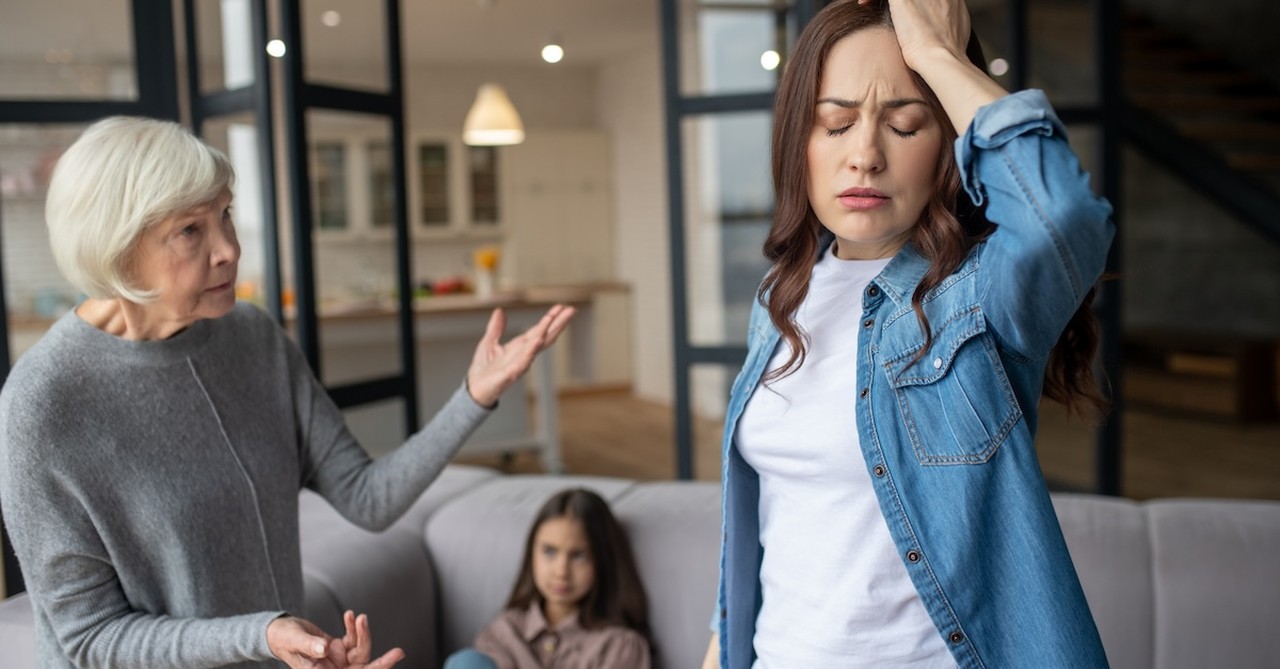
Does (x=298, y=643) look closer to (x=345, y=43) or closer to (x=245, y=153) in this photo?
(x=245, y=153)

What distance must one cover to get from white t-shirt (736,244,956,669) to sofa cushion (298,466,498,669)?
1.03 m

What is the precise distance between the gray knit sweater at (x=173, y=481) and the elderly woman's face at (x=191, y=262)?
99 millimetres

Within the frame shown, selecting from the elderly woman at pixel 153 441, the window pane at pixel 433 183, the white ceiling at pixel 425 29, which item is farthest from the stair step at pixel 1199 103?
the elderly woman at pixel 153 441

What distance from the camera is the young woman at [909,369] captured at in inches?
40.7

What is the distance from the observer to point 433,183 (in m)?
8.78

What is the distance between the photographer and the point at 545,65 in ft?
30.6

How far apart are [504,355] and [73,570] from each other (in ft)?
1.96

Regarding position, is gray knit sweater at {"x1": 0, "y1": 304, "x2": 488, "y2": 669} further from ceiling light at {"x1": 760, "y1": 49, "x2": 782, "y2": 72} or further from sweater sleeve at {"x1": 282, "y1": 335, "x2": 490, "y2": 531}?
ceiling light at {"x1": 760, "y1": 49, "x2": 782, "y2": 72}

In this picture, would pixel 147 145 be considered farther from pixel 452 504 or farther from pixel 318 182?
pixel 318 182

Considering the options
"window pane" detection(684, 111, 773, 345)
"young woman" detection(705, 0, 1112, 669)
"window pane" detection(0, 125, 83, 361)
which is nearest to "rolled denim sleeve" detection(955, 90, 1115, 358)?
"young woman" detection(705, 0, 1112, 669)

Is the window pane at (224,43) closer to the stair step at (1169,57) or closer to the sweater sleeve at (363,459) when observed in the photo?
the sweater sleeve at (363,459)

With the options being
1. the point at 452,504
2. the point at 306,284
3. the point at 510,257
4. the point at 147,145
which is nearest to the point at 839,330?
the point at 147,145

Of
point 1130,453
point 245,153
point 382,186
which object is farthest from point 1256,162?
point 245,153

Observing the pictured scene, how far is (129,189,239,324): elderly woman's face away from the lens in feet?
4.43
